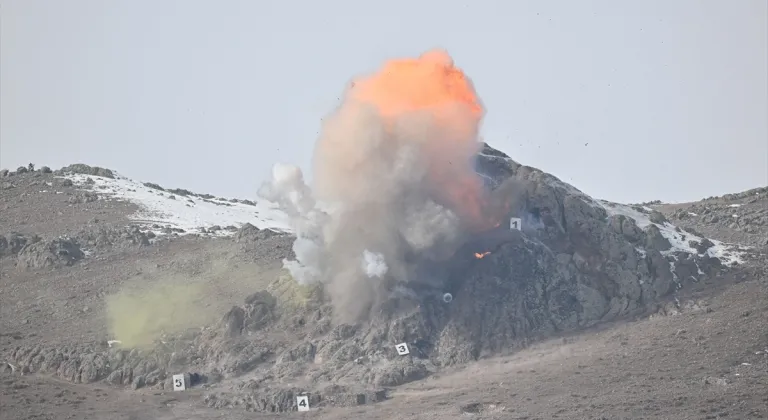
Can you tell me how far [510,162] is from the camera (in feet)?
449

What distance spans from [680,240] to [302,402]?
140 ft

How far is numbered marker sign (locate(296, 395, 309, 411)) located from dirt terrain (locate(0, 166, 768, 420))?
898mm

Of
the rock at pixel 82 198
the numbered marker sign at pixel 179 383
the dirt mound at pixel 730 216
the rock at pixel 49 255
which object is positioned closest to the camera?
the numbered marker sign at pixel 179 383

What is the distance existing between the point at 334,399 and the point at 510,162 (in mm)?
35653

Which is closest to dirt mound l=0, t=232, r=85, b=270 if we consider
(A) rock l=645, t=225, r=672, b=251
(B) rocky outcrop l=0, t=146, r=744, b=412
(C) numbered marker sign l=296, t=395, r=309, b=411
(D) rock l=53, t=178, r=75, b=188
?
(D) rock l=53, t=178, r=75, b=188

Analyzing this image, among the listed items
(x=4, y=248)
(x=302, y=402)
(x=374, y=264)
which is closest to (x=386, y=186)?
(x=374, y=264)

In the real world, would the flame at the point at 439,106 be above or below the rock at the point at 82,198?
below

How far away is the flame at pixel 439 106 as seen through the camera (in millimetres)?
124062

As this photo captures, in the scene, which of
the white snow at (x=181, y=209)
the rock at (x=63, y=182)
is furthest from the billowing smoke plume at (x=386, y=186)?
the rock at (x=63, y=182)

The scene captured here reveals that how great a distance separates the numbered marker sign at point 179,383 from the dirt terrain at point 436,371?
0.66m

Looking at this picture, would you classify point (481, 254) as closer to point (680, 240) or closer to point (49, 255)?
point (680, 240)

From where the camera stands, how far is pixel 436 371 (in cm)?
11475

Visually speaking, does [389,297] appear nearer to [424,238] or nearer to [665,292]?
[424,238]

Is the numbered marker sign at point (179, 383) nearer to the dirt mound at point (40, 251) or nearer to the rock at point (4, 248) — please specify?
the dirt mound at point (40, 251)
